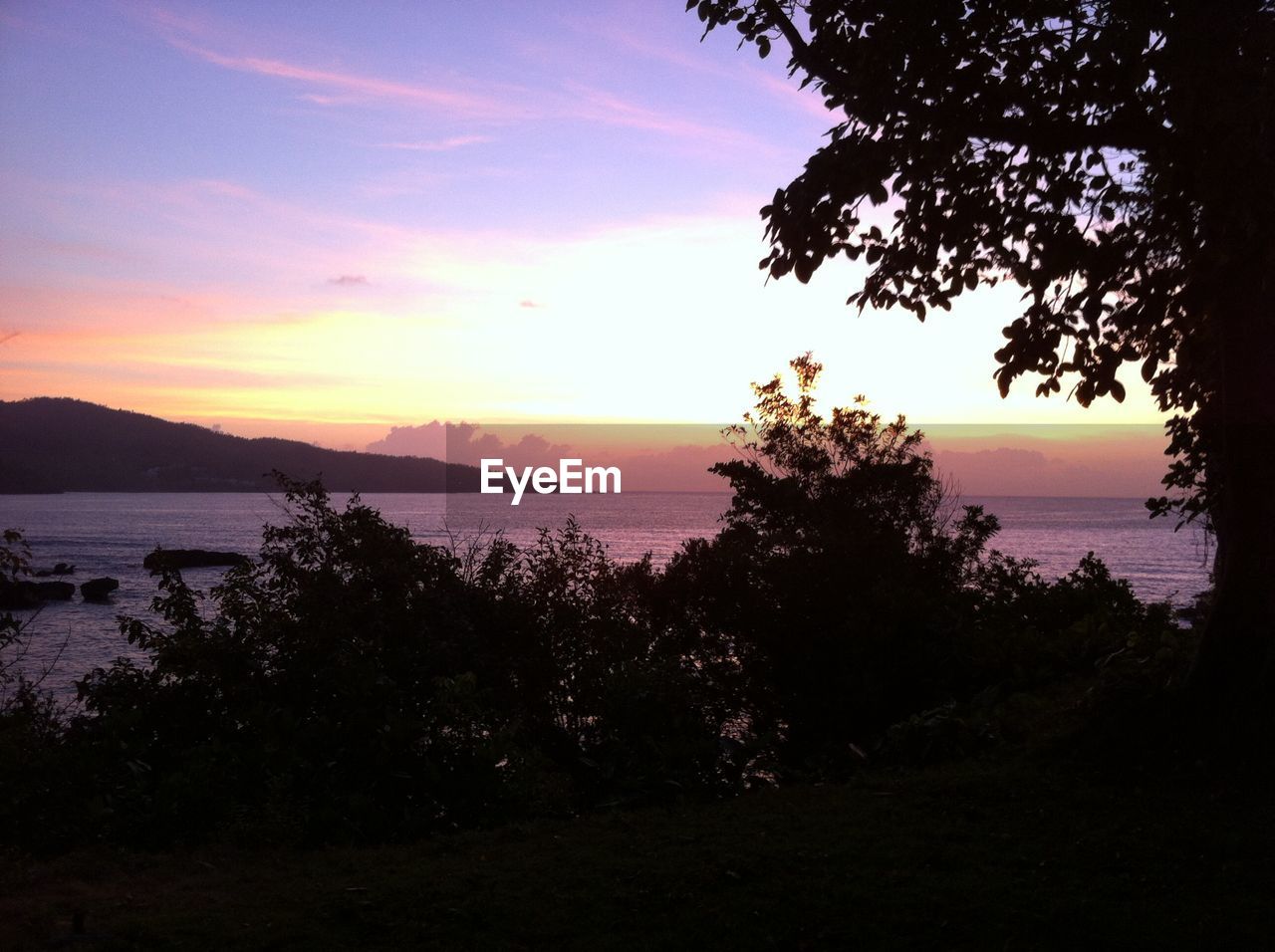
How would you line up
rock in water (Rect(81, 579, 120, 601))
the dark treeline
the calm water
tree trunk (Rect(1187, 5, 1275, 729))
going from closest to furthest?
tree trunk (Rect(1187, 5, 1275, 729)) → the dark treeline → the calm water → rock in water (Rect(81, 579, 120, 601))

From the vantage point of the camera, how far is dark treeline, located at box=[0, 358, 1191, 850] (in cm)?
855

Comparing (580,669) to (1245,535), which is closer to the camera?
(1245,535)

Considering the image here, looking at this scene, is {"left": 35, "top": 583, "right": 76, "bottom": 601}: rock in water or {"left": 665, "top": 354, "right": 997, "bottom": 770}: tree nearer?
{"left": 665, "top": 354, "right": 997, "bottom": 770}: tree

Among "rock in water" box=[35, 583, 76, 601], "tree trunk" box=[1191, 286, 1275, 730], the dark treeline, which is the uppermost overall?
"tree trunk" box=[1191, 286, 1275, 730]

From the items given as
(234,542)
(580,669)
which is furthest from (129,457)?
(580,669)

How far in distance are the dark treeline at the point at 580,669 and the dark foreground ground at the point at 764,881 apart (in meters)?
1.23

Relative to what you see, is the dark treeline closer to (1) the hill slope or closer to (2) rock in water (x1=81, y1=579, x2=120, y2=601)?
(2) rock in water (x1=81, y1=579, x2=120, y2=601)

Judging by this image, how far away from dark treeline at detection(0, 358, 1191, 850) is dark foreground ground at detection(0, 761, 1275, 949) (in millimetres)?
1231

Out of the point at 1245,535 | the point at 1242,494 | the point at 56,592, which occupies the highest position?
the point at 1242,494

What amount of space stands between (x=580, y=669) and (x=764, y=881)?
29.9 ft

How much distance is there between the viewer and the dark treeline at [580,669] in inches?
336

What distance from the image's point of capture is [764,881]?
5809mm

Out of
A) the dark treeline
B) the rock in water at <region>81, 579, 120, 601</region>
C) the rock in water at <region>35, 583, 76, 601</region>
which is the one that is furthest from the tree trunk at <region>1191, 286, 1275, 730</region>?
the rock in water at <region>81, 579, 120, 601</region>

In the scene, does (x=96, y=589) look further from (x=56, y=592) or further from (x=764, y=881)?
(x=764, y=881)
